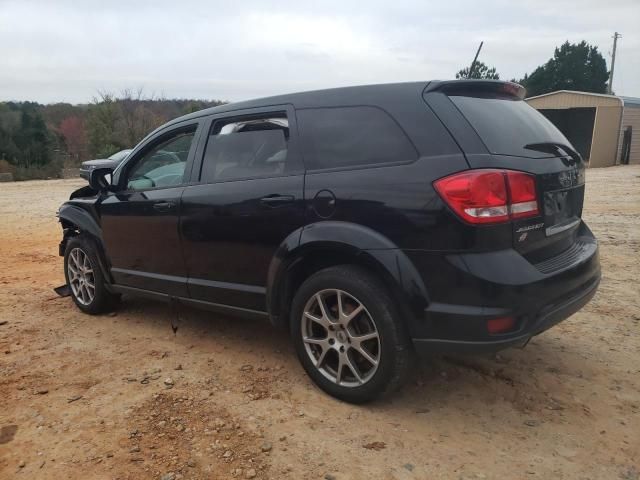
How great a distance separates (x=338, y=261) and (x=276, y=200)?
545 mm

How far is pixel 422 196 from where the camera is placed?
2633 millimetres

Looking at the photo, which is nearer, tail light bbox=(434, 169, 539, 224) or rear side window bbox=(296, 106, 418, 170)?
tail light bbox=(434, 169, 539, 224)

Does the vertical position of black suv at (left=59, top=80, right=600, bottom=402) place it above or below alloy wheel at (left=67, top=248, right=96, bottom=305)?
above

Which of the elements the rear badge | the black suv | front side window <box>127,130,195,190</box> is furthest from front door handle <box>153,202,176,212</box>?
the rear badge

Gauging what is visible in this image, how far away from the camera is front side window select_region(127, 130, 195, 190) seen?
13.1ft

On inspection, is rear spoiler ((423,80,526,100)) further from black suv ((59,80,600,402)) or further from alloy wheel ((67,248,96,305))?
alloy wheel ((67,248,96,305))

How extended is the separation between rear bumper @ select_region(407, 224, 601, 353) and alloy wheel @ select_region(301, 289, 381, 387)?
31cm

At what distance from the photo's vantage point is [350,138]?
9.93ft

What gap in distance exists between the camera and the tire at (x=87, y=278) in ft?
15.4

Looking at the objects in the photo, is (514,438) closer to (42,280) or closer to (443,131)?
(443,131)

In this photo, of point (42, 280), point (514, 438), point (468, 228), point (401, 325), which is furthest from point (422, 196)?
point (42, 280)

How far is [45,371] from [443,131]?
3.10 m

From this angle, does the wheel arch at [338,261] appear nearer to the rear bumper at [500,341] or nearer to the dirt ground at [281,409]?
the rear bumper at [500,341]

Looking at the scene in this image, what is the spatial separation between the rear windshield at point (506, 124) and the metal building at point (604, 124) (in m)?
24.1
